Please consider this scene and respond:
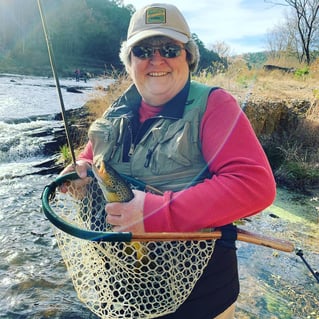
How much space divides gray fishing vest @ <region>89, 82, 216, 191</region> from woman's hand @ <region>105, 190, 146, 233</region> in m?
0.23

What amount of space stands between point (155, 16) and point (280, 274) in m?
3.39

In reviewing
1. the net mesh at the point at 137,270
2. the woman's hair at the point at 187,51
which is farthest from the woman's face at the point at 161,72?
the net mesh at the point at 137,270

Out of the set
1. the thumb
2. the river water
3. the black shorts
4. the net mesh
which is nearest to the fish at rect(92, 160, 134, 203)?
the net mesh

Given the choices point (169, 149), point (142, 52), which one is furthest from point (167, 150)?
point (142, 52)

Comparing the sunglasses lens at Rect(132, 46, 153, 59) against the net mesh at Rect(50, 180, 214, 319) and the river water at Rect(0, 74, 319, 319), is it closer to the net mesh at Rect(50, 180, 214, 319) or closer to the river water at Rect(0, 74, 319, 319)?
the net mesh at Rect(50, 180, 214, 319)

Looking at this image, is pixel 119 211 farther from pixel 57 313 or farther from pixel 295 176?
pixel 295 176

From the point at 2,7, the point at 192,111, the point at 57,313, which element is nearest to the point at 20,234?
the point at 57,313

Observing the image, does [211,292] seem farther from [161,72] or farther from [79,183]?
[161,72]

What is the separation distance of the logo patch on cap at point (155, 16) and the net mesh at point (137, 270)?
95cm

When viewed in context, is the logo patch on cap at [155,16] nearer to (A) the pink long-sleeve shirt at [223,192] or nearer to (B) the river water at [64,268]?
(A) the pink long-sleeve shirt at [223,192]

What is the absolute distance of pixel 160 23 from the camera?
161 centimetres

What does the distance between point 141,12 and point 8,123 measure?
12390 millimetres

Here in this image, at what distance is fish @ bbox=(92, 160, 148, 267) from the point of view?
4.60 feet

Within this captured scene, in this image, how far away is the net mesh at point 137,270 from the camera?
146cm
